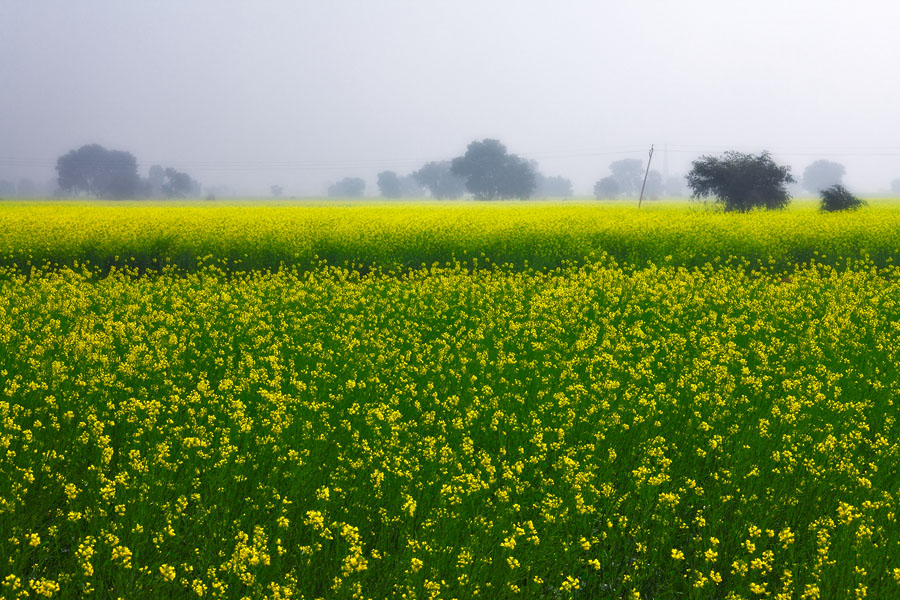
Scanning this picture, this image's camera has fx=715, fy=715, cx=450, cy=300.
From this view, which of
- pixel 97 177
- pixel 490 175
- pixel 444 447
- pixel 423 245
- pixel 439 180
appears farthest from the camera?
pixel 439 180

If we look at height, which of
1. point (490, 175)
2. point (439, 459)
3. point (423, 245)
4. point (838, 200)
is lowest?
point (439, 459)

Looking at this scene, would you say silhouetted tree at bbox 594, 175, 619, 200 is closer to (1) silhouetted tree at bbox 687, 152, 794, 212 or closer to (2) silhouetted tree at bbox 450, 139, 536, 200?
(2) silhouetted tree at bbox 450, 139, 536, 200

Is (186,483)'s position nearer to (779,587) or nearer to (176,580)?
(176,580)

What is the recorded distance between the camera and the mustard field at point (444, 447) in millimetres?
3838

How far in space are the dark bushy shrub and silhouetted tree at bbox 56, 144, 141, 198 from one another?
387 feet

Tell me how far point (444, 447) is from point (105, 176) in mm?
138937

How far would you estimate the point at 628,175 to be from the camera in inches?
7333

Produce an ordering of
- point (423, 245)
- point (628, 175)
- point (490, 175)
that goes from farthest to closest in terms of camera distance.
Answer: point (628, 175), point (490, 175), point (423, 245)

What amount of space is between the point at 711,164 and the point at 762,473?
118 feet

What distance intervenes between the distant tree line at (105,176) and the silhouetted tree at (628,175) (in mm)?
99951

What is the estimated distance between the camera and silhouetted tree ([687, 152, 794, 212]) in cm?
3734

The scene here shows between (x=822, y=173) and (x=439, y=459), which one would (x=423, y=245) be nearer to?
(x=439, y=459)

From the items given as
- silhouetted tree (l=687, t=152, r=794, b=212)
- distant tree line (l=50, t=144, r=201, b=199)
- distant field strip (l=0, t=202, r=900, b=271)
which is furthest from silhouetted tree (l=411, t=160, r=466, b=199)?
distant field strip (l=0, t=202, r=900, b=271)

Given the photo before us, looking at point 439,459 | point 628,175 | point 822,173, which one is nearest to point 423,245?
point 439,459
